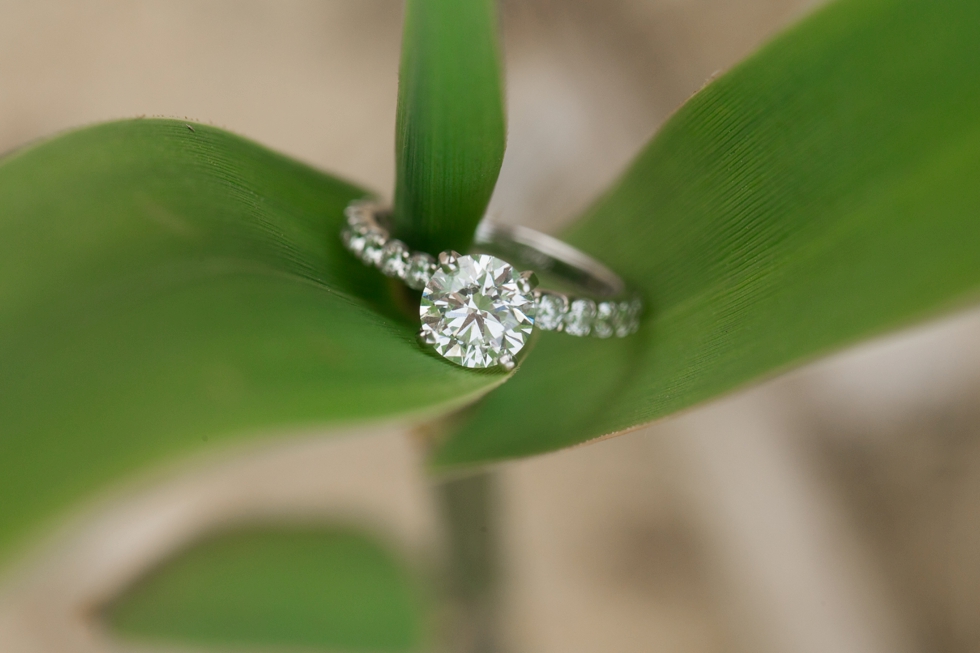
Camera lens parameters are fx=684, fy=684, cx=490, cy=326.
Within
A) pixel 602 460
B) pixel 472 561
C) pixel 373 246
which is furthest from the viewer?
pixel 602 460

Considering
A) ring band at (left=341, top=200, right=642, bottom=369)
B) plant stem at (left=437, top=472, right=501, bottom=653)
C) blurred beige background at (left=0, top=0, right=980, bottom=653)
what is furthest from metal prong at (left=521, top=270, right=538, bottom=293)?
blurred beige background at (left=0, top=0, right=980, bottom=653)

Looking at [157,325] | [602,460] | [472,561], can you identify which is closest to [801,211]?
[157,325]

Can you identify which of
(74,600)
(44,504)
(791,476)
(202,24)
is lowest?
(44,504)

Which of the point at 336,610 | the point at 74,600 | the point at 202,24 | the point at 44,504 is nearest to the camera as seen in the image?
the point at 44,504

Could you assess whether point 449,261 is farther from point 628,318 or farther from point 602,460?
point 602,460

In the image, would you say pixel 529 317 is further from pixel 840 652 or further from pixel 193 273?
pixel 840 652

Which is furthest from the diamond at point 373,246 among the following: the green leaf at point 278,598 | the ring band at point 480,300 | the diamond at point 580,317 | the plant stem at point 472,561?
the green leaf at point 278,598

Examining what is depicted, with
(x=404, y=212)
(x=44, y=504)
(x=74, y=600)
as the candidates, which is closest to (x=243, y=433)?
(x=44, y=504)
